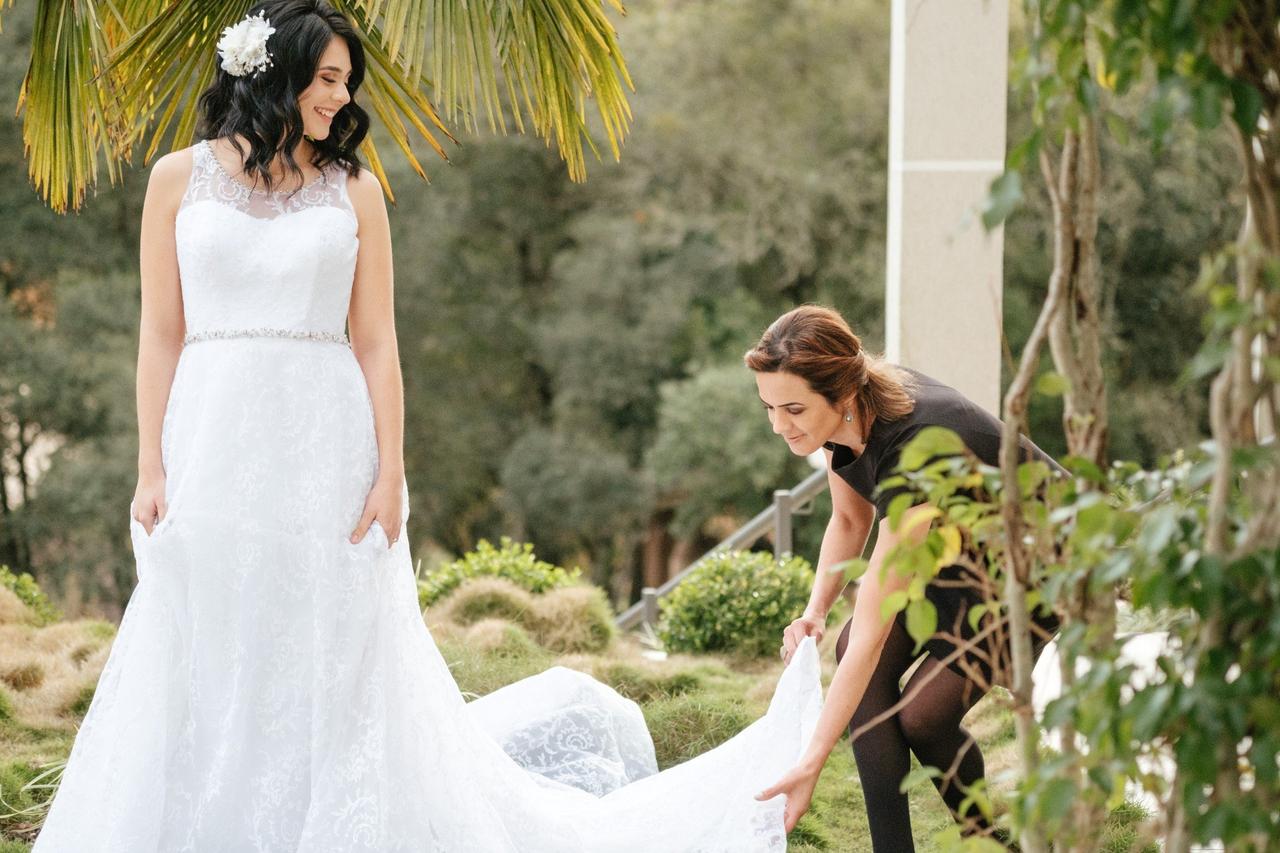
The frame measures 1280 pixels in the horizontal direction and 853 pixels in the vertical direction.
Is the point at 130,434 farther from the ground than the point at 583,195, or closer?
closer

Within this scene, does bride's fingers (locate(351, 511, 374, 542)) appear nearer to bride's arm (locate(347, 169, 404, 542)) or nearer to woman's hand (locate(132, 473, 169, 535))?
bride's arm (locate(347, 169, 404, 542))

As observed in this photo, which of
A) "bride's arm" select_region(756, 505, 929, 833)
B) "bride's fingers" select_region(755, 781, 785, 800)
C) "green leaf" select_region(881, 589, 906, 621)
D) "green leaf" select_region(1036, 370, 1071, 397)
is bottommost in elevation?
"bride's fingers" select_region(755, 781, 785, 800)

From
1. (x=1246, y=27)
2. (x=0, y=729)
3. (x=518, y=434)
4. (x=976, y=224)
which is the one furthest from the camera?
(x=518, y=434)

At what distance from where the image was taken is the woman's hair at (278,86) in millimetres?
2791

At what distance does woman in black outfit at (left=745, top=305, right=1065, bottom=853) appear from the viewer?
2633 mm

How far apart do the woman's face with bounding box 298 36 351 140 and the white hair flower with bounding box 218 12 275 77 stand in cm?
10

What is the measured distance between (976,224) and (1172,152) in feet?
38.5

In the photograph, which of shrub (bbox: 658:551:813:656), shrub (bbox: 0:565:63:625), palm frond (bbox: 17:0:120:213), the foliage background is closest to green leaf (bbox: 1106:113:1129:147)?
palm frond (bbox: 17:0:120:213)

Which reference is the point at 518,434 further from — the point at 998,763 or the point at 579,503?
the point at 998,763

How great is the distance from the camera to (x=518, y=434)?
746 inches

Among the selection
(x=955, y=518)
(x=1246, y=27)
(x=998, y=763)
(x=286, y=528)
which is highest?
(x=1246, y=27)

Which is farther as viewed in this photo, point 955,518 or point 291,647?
point 291,647

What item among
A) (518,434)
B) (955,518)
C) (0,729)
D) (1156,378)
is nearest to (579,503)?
(518,434)

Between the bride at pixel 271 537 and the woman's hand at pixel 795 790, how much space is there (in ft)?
0.57
